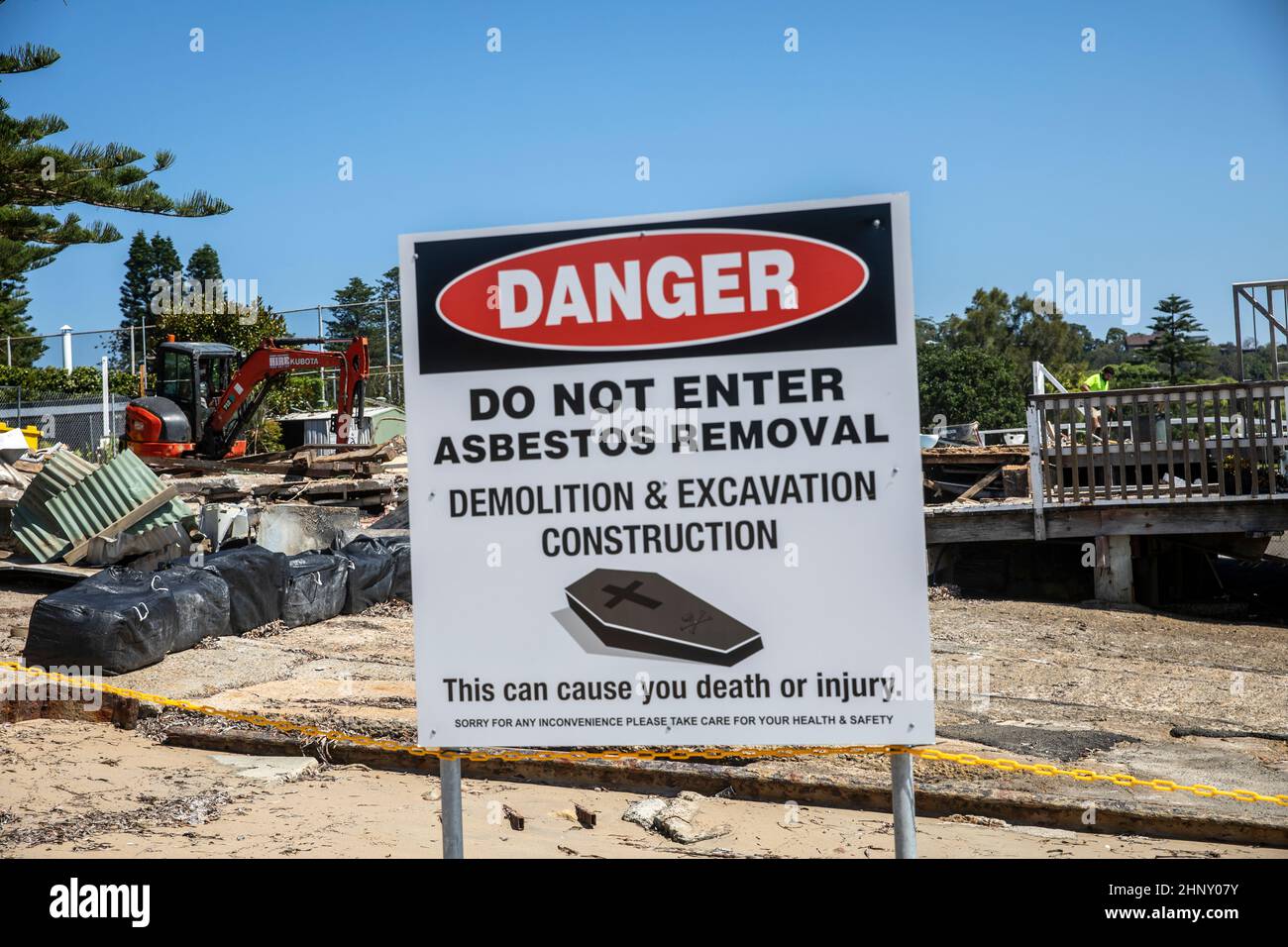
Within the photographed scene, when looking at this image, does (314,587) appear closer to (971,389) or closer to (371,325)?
(371,325)

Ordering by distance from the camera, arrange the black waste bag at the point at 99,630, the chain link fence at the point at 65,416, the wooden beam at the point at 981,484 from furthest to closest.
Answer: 1. the chain link fence at the point at 65,416
2. the wooden beam at the point at 981,484
3. the black waste bag at the point at 99,630

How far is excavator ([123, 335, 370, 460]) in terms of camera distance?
80.1 feet

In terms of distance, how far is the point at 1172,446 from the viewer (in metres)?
13.6

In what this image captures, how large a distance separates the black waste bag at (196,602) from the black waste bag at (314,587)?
2.94 feet

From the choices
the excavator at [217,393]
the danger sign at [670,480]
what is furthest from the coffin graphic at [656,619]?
the excavator at [217,393]

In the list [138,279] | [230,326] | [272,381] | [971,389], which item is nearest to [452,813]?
[272,381]

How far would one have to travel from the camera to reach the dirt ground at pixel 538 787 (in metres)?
4.71

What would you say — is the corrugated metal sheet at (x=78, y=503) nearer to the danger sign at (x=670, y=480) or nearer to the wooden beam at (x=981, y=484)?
the wooden beam at (x=981, y=484)

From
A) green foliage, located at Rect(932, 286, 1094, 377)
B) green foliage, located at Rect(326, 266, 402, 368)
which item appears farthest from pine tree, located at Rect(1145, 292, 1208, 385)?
green foliage, located at Rect(326, 266, 402, 368)

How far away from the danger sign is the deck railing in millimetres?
11255

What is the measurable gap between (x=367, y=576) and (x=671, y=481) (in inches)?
389

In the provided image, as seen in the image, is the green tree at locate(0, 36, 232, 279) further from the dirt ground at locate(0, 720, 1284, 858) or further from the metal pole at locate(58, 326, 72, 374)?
the metal pole at locate(58, 326, 72, 374)

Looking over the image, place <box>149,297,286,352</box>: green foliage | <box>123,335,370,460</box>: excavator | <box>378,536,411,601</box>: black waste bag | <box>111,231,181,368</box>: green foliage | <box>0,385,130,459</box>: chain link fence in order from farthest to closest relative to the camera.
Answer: <box>111,231,181,368</box>: green foliage < <box>149,297,286,352</box>: green foliage < <box>0,385,130,459</box>: chain link fence < <box>123,335,370,460</box>: excavator < <box>378,536,411,601</box>: black waste bag
